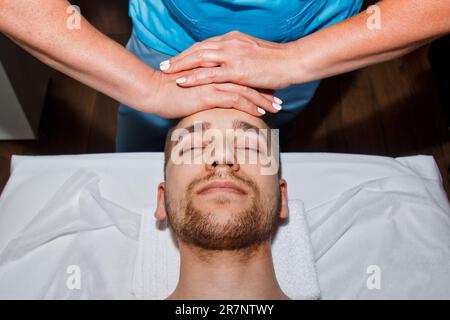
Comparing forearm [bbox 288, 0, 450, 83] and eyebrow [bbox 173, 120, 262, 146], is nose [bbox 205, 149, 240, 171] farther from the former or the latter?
forearm [bbox 288, 0, 450, 83]

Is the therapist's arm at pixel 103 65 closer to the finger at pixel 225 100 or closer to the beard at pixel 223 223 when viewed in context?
the finger at pixel 225 100

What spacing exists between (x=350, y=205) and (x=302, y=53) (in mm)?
423

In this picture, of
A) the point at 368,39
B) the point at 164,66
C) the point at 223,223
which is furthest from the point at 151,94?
the point at 368,39

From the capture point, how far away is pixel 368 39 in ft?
3.24

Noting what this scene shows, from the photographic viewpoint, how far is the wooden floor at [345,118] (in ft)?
5.94

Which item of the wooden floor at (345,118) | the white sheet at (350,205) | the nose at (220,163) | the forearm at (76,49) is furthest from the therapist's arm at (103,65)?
the wooden floor at (345,118)

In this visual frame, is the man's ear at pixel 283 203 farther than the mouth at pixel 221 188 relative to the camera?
Yes

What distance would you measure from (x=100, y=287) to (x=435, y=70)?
1.59 metres

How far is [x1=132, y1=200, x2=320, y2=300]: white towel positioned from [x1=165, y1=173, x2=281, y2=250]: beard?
128mm

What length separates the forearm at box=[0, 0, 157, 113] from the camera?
92 cm

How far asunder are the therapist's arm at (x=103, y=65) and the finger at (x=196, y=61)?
25 millimetres

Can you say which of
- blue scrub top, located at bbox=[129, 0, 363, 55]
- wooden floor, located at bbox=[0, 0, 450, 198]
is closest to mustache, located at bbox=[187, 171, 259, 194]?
blue scrub top, located at bbox=[129, 0, 363, 55]
